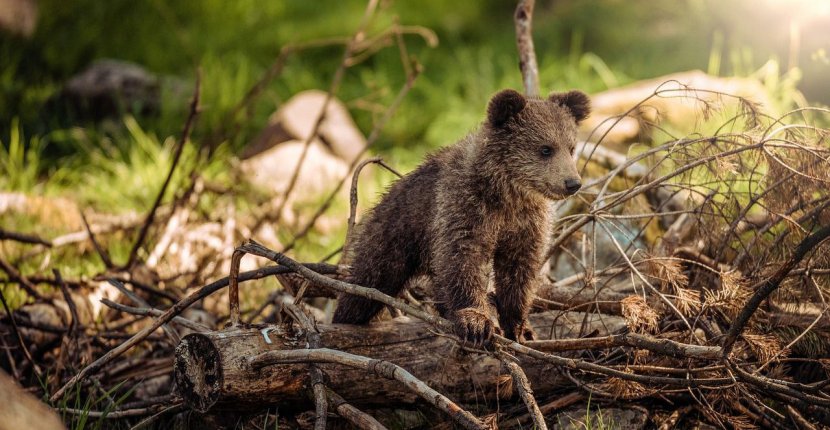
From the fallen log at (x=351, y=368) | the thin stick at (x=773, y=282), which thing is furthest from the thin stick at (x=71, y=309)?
the thin stick at (x=773, y=282)

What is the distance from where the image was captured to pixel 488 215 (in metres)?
3.80

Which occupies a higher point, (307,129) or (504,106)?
(504,106)

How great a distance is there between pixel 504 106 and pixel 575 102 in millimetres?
448

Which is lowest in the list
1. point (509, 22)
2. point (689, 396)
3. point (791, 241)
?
point (689, 396)

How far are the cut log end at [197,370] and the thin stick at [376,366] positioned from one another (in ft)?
0.49

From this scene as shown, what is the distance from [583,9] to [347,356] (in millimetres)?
8819

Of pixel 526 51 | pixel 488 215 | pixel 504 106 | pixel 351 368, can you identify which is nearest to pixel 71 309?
pixel 351 368

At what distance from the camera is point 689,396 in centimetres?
395

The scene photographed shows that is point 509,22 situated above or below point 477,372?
above

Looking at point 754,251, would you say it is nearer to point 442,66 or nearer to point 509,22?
point 442,66

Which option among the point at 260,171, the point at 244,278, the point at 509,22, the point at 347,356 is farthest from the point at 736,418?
the point at 509,22

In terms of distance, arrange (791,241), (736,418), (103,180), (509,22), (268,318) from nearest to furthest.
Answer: (736,418) → (791,241) → (268,318) → (103,180) → (509,22)

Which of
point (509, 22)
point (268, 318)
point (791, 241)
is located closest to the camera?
point (791, 241)

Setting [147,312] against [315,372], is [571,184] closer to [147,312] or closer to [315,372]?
[315,372]
